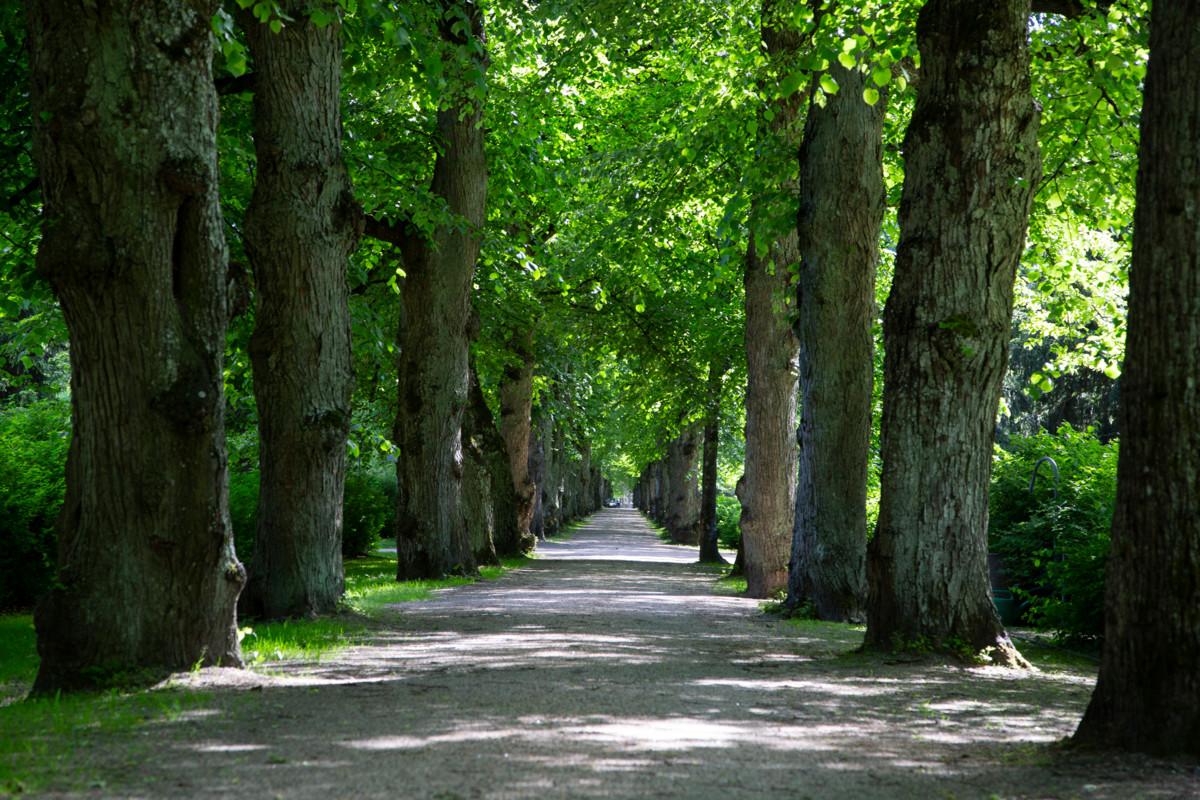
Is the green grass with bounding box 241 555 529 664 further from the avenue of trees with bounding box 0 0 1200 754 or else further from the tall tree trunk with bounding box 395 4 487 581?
the tall tree trunk with bounding box 395 4 487 581

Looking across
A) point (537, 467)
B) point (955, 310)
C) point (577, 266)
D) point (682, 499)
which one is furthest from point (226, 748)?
point (682, 499)

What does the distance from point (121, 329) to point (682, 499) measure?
129ft

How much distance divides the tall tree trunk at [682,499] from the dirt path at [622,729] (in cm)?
3214

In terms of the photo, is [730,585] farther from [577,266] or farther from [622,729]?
[622,729]

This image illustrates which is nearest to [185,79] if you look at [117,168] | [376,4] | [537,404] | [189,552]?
[117,168]

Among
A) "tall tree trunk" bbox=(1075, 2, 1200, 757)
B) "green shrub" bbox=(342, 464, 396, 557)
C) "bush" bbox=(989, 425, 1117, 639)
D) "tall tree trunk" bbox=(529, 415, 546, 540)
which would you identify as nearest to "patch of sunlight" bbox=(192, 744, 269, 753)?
"tall tree trunk" bbox=(1075, 2, 1200, 757)

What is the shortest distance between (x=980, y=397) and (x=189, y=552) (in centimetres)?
587

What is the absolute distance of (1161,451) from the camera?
580 cm

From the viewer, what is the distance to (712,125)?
51.4 feet

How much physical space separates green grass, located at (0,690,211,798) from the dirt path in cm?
12

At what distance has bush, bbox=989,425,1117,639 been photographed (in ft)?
39.0

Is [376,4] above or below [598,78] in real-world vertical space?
below

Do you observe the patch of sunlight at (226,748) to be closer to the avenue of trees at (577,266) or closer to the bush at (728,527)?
the avenue of trees at (577,266)

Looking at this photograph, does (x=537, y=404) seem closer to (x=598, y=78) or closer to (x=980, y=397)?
(x=598, y=78)
